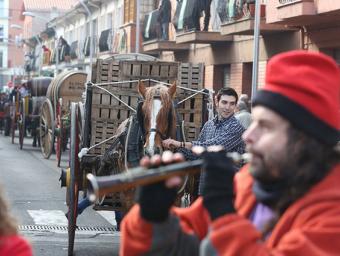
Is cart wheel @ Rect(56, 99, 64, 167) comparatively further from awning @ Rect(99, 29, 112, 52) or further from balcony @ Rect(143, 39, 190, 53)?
awning @ Rect(99, 29, 112, 52)

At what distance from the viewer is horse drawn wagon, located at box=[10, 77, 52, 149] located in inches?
1024

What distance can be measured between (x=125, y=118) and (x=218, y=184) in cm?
737

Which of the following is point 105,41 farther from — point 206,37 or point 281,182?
point 281,182

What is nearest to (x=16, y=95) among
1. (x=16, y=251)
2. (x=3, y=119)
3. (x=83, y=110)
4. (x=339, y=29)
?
(x=3, y=119)

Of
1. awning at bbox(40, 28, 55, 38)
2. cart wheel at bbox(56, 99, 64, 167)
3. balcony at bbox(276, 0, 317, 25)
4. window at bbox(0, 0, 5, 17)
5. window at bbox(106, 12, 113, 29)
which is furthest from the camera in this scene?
window at bbox(0, 0, 5, 17)

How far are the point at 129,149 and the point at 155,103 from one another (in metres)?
0.47

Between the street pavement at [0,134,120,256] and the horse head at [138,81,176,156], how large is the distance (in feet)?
4.27

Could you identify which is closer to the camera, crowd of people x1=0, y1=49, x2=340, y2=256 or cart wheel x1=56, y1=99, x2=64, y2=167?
crowd of people x1=0, y1=49, x2=340, y2=256

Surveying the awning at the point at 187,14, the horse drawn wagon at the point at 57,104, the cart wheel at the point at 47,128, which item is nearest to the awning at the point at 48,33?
the awning at the point at 187,14

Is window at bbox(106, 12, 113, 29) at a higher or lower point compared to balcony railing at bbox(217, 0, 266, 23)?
higher

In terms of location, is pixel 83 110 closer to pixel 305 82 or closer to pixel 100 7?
pixel 305 82

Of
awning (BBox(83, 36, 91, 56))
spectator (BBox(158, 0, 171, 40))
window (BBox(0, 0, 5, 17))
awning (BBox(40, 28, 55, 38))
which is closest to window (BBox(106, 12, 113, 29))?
awning (BBox(83, 36, 91, 56))

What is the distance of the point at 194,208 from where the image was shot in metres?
2.94

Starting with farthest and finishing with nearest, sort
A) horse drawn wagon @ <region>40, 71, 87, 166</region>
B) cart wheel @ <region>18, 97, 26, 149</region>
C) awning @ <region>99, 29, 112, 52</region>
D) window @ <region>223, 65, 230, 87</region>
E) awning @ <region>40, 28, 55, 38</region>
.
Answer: awning @ <region>40, 28, 55, 38</region> < awning @ <region>99, 29, 112, 52</region> < window @ <region>223, 65, 230, 87</region> < cart wheel @ <region>18, 97, 26, 149</region> < horse drawn wagon @ <region>40, 71, 87, 166</region>
